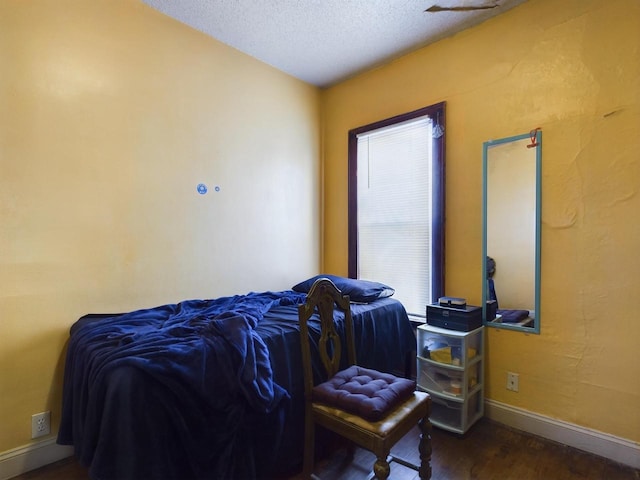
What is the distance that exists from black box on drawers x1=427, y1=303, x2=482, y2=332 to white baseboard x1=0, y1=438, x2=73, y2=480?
2387 millimetres

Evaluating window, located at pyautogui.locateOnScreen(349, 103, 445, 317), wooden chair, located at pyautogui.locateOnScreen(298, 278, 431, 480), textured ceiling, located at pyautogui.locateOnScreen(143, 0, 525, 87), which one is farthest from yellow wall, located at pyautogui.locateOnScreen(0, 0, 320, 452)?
wooden chair, located at pyautogui.locateOnScreen(298, 278, 431, 480)

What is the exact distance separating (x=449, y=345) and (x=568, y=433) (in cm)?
81

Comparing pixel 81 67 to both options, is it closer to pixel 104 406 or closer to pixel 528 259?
pixel 104 406

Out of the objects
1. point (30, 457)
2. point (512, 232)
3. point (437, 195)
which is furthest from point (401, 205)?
point (30, 457)

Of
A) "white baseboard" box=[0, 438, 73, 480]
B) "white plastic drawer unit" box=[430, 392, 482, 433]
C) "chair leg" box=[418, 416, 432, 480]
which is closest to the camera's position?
"chair leg" box=[418, 416, 432, 480]

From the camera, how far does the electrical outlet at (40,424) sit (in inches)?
72.1

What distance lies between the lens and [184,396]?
51.4 inches

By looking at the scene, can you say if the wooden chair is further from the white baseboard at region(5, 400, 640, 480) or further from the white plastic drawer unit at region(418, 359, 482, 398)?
Answer: the white baseboard at region(5, 400, 640, 480)

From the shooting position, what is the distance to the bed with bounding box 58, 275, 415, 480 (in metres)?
1.20

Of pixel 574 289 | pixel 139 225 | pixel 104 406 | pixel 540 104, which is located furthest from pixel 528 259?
pixel 139 225

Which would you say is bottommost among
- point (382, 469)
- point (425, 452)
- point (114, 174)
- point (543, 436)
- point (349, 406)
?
point (543, 436)

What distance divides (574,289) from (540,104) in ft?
3.92

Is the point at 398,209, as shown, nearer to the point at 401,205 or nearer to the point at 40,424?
the point at 401,205

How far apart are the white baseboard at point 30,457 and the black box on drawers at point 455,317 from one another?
2.39 m
